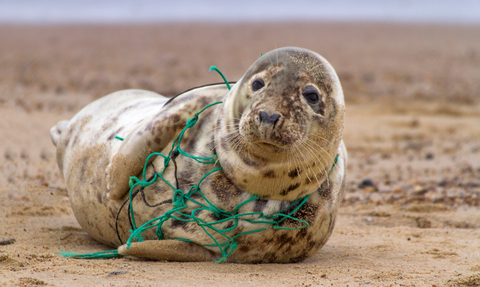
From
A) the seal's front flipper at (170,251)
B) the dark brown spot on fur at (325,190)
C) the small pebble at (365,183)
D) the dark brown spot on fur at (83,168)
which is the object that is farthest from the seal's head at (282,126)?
the small pebble at (365,183)

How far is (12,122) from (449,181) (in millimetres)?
5305

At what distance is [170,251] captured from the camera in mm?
2742

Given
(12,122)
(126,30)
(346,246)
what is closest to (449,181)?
(346,246)

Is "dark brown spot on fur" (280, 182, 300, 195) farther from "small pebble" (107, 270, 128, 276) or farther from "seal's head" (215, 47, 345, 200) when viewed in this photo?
"small pebble" (107, 270, 128, 276)

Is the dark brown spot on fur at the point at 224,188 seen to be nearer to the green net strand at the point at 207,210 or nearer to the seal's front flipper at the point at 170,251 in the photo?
the green net strand at the point at 207,210

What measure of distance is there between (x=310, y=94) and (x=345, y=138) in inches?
226

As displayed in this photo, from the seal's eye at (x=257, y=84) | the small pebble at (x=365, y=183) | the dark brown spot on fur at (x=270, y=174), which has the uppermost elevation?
the seal's eye at (x=257, y=84)

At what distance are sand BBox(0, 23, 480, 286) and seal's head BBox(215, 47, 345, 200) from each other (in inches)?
18.5

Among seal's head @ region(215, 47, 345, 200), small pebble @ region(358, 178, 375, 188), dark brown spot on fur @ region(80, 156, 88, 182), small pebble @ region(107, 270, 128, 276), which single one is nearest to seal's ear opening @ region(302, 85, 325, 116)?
seal's head @ region(215, 47, 345, 200)

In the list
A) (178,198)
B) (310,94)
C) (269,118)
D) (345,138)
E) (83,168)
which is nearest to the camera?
(269,118)

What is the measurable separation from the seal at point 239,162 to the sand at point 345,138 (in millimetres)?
145

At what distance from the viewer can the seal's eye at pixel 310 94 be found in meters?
2.41

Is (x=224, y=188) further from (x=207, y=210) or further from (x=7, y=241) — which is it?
(x=7, y=241)

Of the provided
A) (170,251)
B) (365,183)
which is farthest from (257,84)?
(365,183)
